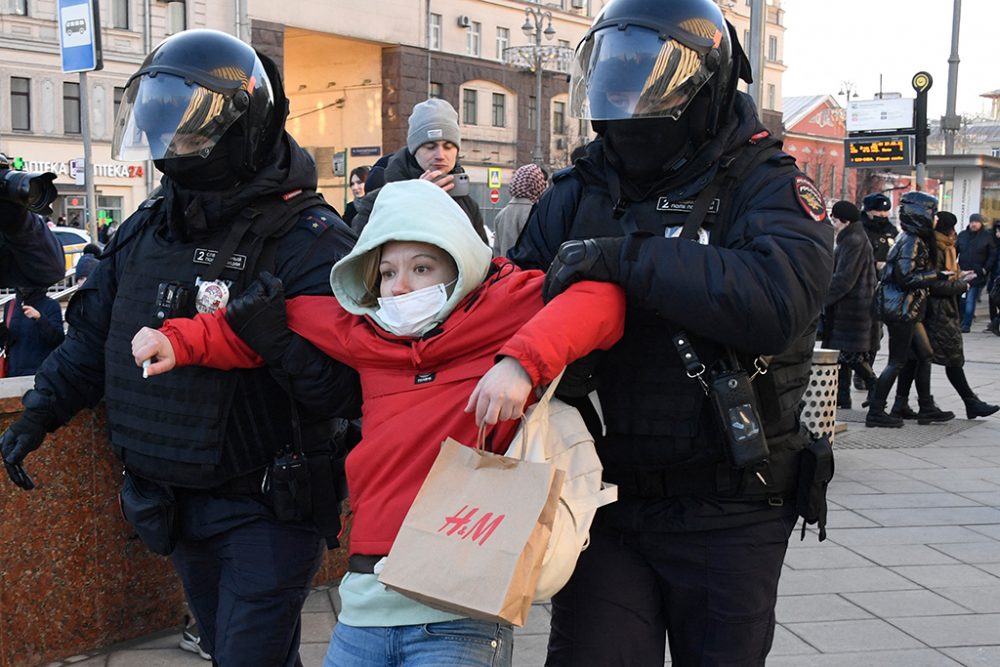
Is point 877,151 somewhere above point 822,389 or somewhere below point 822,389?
above

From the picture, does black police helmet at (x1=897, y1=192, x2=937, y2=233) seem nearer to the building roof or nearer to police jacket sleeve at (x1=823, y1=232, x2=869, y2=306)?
police jacket sleeve at (x1=823, y1=232, x2=869, y2=306)

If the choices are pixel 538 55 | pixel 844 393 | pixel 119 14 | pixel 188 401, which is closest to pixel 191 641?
pixel 188 401

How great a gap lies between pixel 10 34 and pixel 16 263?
3261cm

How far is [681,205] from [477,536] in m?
0.87

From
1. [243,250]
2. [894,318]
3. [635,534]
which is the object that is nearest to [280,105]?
[243,250]

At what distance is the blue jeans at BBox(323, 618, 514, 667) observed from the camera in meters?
2.15

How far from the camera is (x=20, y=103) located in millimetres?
33281

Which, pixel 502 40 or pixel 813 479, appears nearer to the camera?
pixel 813 479

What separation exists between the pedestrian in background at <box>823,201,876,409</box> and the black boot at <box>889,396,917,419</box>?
240 mm

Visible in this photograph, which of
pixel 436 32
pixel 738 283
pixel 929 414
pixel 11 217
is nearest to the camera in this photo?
pixel 738 283

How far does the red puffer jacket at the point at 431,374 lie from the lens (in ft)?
7.09

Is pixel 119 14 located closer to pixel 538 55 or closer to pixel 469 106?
pixel 538 55

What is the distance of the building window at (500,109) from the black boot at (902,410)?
37.0 m

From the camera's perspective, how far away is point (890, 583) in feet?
16.1
